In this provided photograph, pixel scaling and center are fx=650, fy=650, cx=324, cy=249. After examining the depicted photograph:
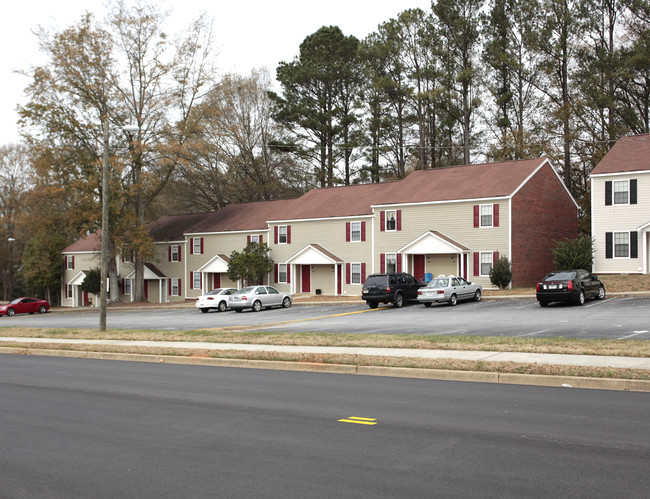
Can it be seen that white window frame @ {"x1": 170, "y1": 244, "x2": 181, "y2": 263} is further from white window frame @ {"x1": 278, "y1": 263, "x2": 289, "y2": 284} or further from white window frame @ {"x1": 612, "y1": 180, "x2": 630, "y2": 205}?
white window frame @ {"x1": 612, "y1": 180, "x2": 630, "y2": 205}

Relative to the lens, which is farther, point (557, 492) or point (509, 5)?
point (509, 5)

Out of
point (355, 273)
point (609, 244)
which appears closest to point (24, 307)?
point (355, 273)

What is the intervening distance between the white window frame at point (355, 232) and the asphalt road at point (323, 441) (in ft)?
108

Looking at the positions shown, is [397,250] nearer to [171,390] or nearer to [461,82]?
[461,82]

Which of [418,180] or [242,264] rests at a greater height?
[418,180]

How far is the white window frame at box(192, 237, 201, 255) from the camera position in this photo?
56188 millimetres

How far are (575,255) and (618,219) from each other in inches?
145

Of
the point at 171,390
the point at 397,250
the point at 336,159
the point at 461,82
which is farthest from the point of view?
the point at 336,159

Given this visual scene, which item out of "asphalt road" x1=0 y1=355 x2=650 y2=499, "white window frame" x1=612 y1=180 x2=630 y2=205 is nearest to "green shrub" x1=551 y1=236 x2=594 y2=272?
"white window frame" x1=612 y1=180 x2=630 y2=205

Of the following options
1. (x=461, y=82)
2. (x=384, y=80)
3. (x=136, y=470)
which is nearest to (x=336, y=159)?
(x=384, y=80)

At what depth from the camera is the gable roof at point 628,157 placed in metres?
36.4

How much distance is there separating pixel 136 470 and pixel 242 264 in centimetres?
4199

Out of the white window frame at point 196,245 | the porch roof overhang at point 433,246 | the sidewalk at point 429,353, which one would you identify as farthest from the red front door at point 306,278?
the sidewalk at point 429,353

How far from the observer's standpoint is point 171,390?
39.3ft
